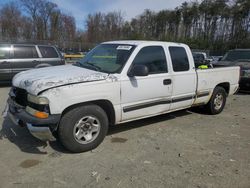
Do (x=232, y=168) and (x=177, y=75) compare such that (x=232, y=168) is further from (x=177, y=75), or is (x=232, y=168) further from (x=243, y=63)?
(x=243, y=63)

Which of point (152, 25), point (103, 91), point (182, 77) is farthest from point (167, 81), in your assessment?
point (152, 25)

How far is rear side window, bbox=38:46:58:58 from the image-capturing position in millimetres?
9828

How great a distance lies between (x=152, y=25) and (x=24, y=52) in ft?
150

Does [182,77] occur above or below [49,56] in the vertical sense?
below

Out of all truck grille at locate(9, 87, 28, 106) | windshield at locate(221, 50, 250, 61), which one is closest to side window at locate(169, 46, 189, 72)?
truck grille at locate(9, 87, 28, 106)

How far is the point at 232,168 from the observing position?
137 inches

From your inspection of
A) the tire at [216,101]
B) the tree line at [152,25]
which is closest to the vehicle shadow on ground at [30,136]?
the tire at [216,101]

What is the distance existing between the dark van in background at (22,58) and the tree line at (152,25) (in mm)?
28136

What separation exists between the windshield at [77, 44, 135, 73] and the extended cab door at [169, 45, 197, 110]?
1102 millimetres

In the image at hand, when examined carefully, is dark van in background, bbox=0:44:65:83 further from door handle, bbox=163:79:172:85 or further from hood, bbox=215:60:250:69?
hood, bbox=215:60:250:69

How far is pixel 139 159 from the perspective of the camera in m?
3.66

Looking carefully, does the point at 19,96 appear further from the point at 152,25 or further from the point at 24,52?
the point at 152,25

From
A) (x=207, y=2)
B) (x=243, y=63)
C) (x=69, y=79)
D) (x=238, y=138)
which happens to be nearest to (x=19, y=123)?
(x=69, y=79)

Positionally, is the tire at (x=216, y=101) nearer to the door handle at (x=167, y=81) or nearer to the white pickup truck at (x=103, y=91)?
the white pickup truck at (x=103, y=91)
